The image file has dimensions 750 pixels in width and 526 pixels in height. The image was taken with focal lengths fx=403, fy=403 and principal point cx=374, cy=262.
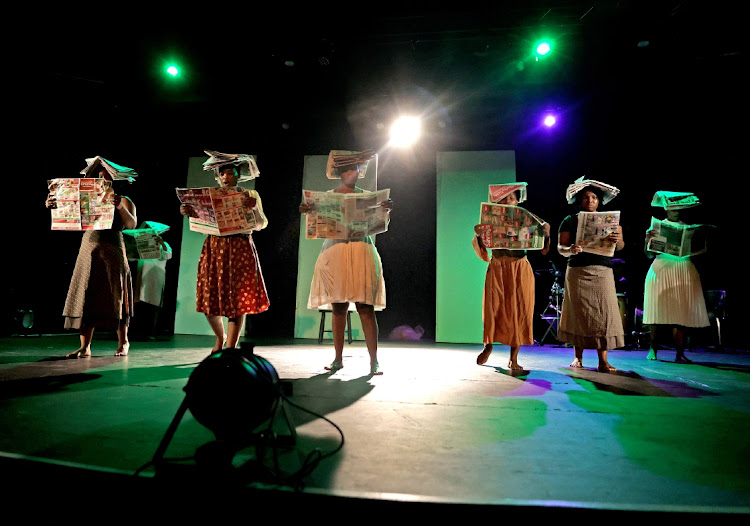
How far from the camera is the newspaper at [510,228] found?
10.5 feet

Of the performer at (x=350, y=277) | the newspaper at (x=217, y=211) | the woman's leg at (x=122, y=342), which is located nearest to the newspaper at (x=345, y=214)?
the performer at (x=350, y=277)

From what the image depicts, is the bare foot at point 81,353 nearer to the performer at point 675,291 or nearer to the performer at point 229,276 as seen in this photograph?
the performer at point 229,276

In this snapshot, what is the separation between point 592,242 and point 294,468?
3111 millimetres

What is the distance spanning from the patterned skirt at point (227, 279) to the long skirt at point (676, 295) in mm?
4402

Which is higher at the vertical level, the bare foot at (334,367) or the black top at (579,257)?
the black top at (579,257)

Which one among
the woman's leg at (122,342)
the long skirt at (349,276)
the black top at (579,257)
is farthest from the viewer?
the woman's leg at (122,342)

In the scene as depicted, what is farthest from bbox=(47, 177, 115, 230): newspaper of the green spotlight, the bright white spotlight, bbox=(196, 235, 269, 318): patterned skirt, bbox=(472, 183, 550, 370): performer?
the green spotlight

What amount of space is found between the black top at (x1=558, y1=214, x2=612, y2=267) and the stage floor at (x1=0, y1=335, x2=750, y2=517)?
1056 millimetres

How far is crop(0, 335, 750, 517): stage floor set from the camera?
3.36 feet

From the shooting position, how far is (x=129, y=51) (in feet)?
18.8

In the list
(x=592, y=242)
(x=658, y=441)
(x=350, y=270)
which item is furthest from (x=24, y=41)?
(x=658, y=441)

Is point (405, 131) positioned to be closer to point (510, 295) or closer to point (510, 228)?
point (510, 228)

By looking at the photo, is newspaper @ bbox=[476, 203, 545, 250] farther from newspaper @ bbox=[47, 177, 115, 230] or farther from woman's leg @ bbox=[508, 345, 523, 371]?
newspaper @ bbox=[47, 177, 115, 230]

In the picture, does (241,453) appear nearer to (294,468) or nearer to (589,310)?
(294,468)
